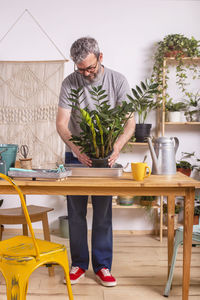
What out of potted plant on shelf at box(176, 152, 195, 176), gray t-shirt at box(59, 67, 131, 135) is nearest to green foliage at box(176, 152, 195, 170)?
potted plant on shelf at box(176, 152, 195, 176)

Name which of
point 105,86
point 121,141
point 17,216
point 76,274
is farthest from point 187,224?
point 17,216

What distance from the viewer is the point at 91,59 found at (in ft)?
7.67

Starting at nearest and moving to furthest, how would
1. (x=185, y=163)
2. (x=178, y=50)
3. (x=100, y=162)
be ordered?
(x=100, y=162) < (x=178, y=50) < (x=185, y=163)

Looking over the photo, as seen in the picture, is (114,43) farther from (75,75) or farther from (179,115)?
(75,75)

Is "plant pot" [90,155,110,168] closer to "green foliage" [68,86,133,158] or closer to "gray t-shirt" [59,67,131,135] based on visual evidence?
"green foliage" [68,86,133,158]

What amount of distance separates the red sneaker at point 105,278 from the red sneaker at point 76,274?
0.12 metres

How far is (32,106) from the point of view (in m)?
3.95

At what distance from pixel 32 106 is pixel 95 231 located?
72.3 inches

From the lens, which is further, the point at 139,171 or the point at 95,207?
the point at 95,207

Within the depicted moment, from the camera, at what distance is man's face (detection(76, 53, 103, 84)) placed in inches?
91.9

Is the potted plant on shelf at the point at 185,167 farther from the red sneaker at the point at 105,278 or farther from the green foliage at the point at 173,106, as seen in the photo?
the red sneaker at the point at 105,278

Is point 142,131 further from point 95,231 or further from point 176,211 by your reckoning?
point 95,231

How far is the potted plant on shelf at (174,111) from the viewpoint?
Result: 384 centimetres

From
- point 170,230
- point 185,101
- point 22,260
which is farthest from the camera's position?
point 185,101
